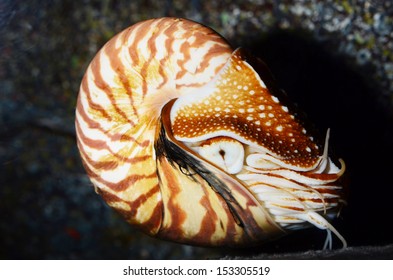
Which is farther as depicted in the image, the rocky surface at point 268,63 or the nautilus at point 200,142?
the rocky surface at point 268,63

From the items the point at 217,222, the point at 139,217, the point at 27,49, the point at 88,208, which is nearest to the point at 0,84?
the point at 27,49

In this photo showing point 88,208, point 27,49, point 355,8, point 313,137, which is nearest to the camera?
point 313,137

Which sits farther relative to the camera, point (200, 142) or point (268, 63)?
point (268, 63)

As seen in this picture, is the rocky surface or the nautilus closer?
the nautilus
